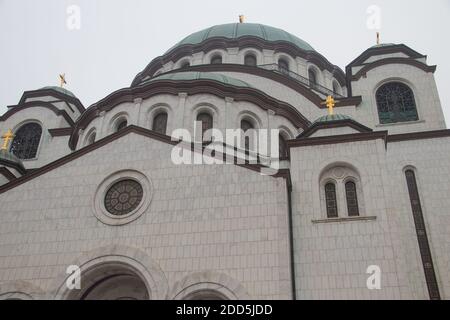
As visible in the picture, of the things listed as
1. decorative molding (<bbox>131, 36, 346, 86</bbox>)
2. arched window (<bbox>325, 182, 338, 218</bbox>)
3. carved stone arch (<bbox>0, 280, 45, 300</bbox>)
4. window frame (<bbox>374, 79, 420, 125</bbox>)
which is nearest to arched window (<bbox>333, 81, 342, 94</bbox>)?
decorative molding (<bbox>131, 36, 346, 86</bbox>)

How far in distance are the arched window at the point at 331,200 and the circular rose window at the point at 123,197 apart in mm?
5762

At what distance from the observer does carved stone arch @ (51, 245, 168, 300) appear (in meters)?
13.7

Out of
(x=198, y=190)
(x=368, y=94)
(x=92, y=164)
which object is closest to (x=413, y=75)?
(x=368, y=94)

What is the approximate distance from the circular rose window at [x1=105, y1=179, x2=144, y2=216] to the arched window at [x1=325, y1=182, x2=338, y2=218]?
18.9ft

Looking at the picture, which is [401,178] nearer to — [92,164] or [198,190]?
[198,190]

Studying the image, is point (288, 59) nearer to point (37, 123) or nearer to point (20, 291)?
point (37, 123)

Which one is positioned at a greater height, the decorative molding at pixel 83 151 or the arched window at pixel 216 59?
the arched window at pixel 216 59

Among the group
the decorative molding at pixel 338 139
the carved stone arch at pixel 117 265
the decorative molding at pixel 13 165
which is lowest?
the carved stone arch at pixel 117 265

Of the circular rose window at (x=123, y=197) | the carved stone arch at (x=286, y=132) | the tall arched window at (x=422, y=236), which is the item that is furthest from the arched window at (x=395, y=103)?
the circular rose window at (x=123, y=197)

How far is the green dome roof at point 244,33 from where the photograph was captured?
30938 mm

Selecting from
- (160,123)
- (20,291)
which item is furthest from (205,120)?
(20,291)

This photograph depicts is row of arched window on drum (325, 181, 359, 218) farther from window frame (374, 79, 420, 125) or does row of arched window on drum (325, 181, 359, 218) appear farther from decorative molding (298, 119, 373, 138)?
window frame (374, 79, 420, 125)

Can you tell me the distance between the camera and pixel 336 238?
14.3 m

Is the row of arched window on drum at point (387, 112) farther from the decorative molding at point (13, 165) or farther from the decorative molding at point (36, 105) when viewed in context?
the decorative molding at point (36, 105)
